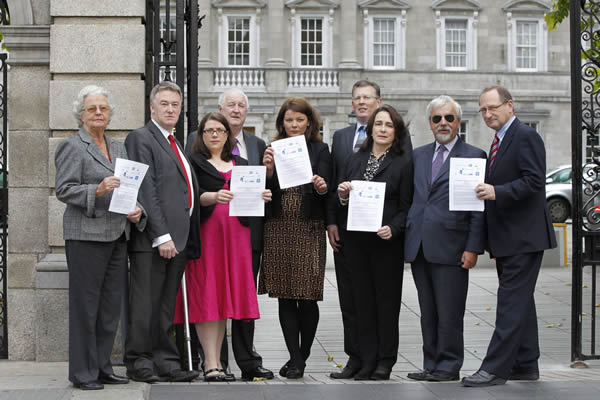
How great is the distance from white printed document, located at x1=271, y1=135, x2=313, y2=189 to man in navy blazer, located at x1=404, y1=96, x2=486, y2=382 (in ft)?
2.73

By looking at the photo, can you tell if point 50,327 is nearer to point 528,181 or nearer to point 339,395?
point 339,395

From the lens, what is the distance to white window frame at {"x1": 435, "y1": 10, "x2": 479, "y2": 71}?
1527 inches

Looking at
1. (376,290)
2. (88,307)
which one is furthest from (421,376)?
(88,307)

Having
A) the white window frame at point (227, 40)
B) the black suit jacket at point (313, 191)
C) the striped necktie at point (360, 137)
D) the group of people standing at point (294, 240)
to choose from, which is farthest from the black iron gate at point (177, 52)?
the white window frame at point (227, 40)

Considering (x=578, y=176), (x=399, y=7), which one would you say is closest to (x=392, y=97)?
(x=399, y=7)

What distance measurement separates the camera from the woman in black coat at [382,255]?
6.98m

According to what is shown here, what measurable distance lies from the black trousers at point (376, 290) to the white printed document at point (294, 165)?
57cm

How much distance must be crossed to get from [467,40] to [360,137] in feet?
108

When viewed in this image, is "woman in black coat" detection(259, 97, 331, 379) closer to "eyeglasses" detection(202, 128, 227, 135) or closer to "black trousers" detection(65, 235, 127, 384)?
"eyeglasses" detection(202, 128, 227, 135)

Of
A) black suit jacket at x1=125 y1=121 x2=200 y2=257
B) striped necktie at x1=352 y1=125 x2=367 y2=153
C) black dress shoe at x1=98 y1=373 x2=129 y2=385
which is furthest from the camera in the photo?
striped necktie at x1=352 y1=125 x2=367 y2=153

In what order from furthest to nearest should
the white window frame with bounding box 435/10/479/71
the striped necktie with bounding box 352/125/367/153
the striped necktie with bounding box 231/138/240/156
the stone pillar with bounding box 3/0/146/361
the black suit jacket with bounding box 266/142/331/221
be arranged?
the white window frame with bounding box 435/10/479/71 → the stone pillar with bounding box 3/0/146/361 → the striped necktie with bounding box 352/125/367/153 → the striped necktie with bounding box 231/138/240/156 → the black suit jacket with bounding box 266/142/331/221

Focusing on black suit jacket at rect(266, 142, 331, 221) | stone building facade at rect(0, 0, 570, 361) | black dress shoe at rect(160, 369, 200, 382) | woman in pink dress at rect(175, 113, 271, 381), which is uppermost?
stone building facade at rect(0, 0, 570, 361)

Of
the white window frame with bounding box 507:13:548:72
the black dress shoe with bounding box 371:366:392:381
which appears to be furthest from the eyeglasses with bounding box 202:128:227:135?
the white window frame with bounding box 507:13:548:72

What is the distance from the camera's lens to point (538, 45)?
39.5 meters
